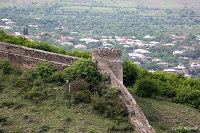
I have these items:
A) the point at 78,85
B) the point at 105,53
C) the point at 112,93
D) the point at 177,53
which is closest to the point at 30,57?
the point at 78,85

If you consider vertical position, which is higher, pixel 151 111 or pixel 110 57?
pixel 110 57

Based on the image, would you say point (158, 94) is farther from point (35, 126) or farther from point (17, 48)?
point (35, 126)

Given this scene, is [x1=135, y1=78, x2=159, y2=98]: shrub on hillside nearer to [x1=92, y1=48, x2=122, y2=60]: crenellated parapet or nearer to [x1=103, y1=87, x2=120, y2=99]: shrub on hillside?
[x1=92, y1=48, x2=122, y2=60]: crenellated parapet

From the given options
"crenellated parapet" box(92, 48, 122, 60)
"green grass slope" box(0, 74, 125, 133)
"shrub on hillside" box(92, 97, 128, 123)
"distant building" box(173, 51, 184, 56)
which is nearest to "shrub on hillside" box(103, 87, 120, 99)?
"shrub on hillside" box(92, 97, 128, 123)

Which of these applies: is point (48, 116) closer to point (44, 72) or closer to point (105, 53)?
point (44, 72)

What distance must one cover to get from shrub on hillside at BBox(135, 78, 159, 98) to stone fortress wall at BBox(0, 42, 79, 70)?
679 centimetres

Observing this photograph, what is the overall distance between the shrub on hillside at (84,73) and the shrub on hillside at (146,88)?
266 inches

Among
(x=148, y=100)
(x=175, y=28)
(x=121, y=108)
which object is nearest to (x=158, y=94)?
(x=148, y=100)

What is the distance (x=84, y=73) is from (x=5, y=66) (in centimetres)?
494

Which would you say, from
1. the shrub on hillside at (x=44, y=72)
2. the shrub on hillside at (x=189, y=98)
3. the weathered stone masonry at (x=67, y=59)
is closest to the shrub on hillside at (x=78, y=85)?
the weathered stone masonry at (x=67, y=59)

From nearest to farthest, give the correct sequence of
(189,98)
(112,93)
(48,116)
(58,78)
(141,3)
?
(48,116), (112,93), (58,78), (189,98), (141,3)

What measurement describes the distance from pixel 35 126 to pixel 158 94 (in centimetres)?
1422

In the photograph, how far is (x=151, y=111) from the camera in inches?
925

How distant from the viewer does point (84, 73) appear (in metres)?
20.8
